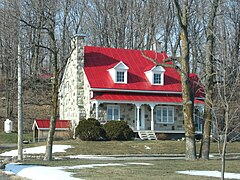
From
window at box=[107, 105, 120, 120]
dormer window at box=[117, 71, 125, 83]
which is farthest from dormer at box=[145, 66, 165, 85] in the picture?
window at box=[107, 105, 120, 120]

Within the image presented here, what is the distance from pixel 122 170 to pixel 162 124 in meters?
26.0

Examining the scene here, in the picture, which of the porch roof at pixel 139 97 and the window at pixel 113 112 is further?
the window at pixel 113 112

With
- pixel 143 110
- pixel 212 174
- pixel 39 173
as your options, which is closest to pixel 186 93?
pixel 212 174

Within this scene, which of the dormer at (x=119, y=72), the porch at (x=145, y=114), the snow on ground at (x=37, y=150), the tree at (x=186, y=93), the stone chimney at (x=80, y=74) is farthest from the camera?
the stone chimney at (x=80, y=74)

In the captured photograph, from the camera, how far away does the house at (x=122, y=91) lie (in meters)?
42.9

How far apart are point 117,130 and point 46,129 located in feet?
21.0

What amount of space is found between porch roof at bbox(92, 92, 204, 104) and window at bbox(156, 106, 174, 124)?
1.09 m

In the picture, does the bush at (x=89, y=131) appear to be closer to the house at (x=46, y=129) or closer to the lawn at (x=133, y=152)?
the lawn at (x=133, y=152)

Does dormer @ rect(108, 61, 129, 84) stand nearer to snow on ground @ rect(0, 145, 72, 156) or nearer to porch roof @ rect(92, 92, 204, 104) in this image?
porch roof @ rect(92, 92, 204, 104)

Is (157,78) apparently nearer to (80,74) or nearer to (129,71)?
(129,71)

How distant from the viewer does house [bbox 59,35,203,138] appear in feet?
141

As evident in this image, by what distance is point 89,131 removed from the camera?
39.0 m

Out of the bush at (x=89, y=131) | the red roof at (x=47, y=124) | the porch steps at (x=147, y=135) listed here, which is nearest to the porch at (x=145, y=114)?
the porch steps at (x=147, y=135)

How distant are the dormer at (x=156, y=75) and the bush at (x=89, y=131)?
7.63 m
